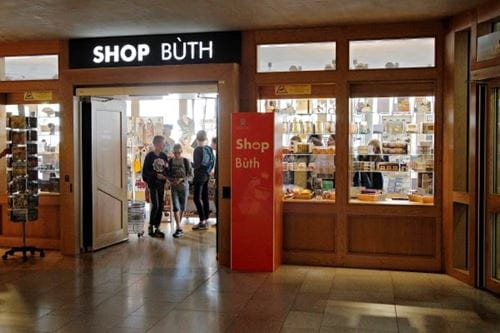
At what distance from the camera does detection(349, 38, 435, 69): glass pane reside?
21.8 ft

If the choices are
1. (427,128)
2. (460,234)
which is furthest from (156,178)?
(460,234)

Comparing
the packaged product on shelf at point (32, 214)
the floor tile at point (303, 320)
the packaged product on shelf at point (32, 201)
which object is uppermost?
the packaged product on shelf at point (32, 201)

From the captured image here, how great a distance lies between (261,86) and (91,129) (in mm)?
2512

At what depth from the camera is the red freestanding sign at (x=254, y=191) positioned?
257 inches

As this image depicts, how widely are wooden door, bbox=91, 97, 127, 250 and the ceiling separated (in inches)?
55.7

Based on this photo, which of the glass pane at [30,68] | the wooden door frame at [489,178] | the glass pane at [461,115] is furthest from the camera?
the glass pane at [30,68]

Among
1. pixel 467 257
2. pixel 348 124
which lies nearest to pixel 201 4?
pixel 348 124

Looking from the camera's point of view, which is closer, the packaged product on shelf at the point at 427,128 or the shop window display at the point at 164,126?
the packaged product on shelf at the point at 427,128

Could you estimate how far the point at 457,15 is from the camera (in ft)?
20.4

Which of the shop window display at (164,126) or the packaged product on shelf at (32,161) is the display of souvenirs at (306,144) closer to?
the packaged product on shelf at (32,161)

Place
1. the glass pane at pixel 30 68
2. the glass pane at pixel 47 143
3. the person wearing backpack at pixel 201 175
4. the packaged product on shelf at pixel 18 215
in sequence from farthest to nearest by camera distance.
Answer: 1. the person wearing backpack at pixel 201 175
2. the glass pane at pixel 47 143
3. the glass pane at pixel 30 68
4. the packaged product on shelf at pixel 18 215

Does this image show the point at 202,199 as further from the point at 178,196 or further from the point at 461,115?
the point at 461,115

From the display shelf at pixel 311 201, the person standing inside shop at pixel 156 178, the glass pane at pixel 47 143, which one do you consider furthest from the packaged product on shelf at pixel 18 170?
the display shelf at pixel 311 201

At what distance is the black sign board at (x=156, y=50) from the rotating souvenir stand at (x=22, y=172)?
107 centimetres
